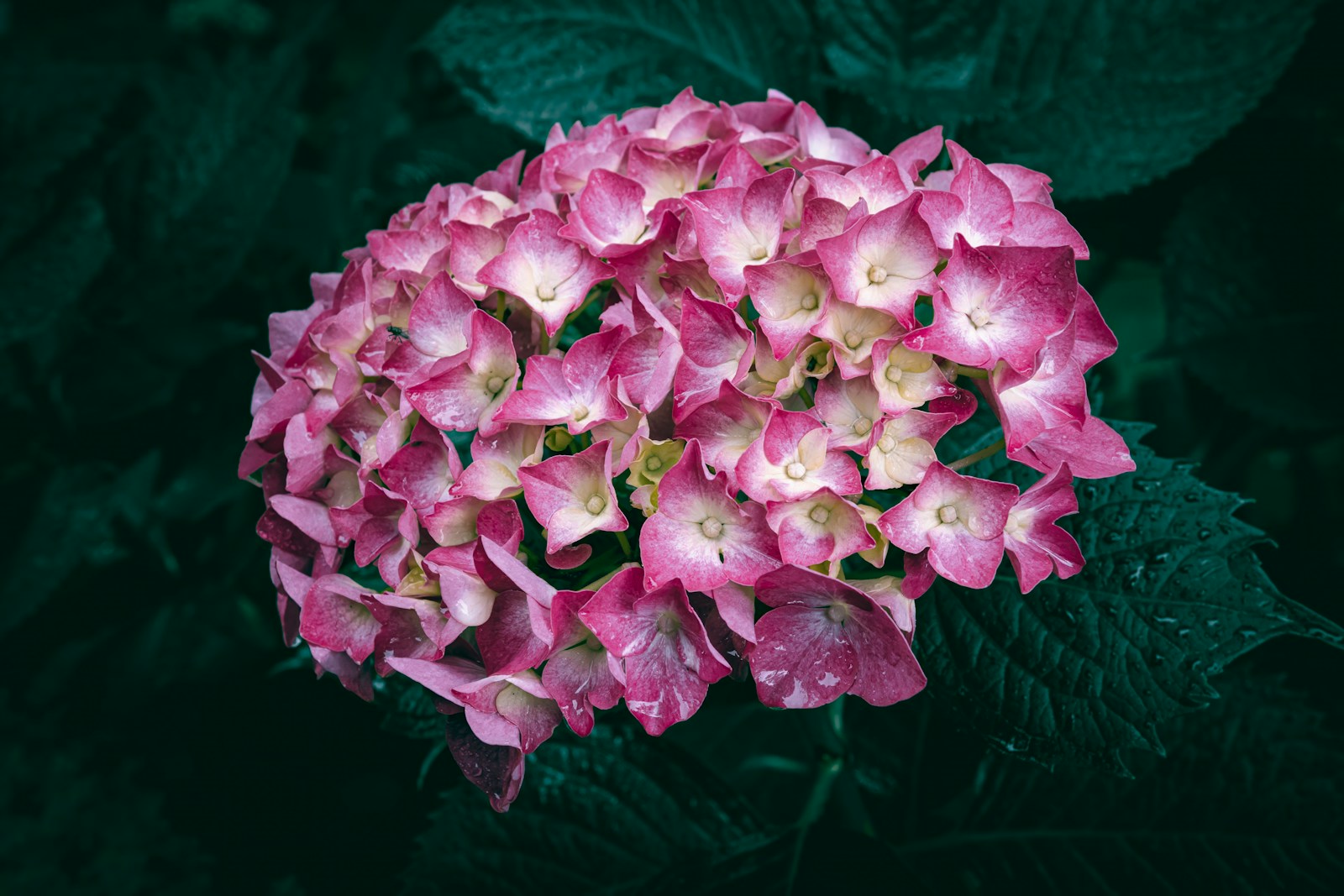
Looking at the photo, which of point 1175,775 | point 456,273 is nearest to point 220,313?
point 456,273

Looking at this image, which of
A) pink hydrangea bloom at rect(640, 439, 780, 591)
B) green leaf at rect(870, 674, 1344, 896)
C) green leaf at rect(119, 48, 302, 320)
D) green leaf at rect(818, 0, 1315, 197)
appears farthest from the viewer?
green leaf at rect(119, 48, 302, 320)

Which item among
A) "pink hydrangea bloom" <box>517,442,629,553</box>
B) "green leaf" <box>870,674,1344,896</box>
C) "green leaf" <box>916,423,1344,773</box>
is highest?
"pink hydrangea bloom" <box>517,442,629,553</box>

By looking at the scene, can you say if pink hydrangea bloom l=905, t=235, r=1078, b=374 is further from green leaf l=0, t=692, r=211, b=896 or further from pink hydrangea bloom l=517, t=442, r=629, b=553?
green leaf l=0, t=692, r=211, b=896

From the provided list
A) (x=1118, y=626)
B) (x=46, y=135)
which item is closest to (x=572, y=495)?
(x=1118, y=626)

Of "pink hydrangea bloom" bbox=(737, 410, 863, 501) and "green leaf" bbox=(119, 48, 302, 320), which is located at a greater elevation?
"pink hydrangea bloom" bbox=(737, 410, 863, 501)

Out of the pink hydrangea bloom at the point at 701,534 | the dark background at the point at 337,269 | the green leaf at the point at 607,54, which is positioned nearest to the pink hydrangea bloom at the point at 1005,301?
the pink hydrangea bloom at the point at 701,534

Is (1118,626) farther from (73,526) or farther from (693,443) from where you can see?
(73,526)

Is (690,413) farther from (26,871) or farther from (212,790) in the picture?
(26,871)

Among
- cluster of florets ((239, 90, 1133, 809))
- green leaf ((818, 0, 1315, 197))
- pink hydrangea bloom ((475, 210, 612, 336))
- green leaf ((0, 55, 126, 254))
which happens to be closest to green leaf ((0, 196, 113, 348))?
green leaf ((0, 55, 126, 254))
